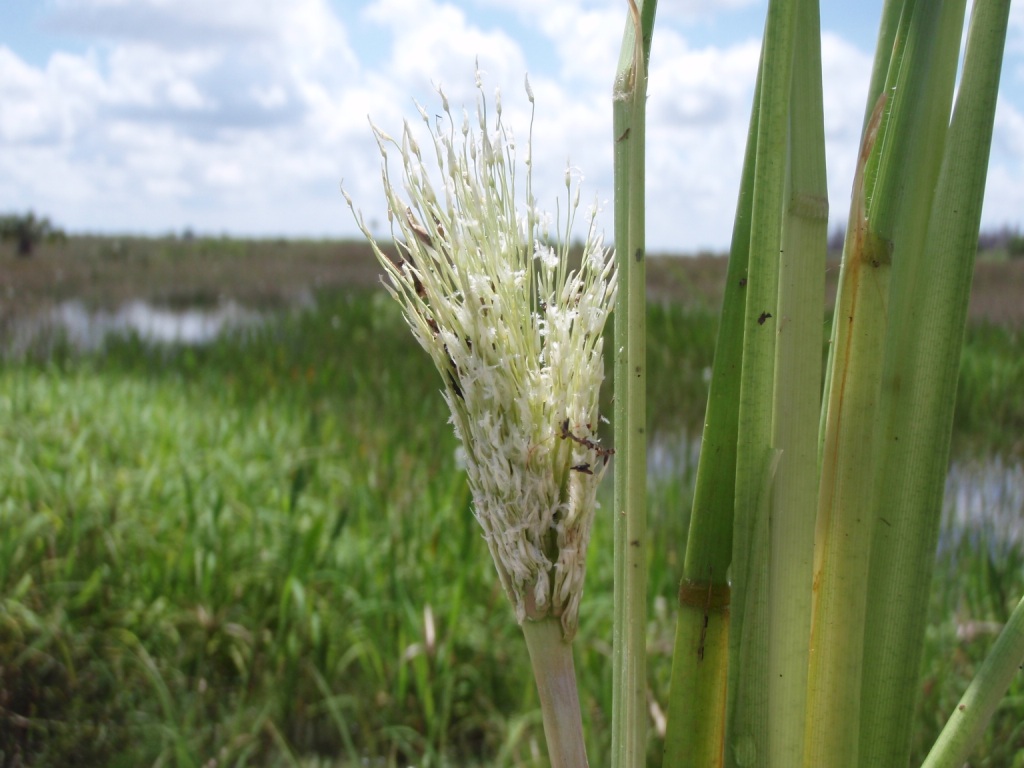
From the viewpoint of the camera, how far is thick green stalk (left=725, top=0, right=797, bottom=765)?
0.86ft

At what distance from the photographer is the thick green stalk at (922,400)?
307mm

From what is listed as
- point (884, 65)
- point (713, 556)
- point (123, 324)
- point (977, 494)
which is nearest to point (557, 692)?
point (713, 556)

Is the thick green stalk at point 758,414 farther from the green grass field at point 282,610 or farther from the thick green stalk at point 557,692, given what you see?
the green grass field at point 282,610

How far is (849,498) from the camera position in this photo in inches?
11.9

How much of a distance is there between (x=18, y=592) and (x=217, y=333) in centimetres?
394

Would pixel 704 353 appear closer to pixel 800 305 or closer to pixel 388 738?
pixel 388 738

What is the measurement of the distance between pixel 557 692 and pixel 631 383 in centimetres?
11

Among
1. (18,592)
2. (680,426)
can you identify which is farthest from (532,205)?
(680,426)

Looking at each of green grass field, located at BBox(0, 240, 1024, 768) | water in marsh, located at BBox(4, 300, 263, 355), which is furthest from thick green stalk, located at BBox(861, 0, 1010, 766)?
water in marsh, located at BBox(4, 300, 263, 355)

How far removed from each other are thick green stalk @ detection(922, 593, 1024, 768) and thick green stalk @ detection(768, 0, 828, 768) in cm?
7

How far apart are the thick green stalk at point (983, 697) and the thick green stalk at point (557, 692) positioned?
5.4 inches

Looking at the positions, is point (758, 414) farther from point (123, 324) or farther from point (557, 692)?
point (123, 324)

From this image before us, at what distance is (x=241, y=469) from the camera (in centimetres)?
250

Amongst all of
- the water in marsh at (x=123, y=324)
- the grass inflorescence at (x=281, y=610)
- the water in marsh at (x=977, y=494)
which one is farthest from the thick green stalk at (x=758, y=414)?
the water in marsh at (x=123, y=324)
